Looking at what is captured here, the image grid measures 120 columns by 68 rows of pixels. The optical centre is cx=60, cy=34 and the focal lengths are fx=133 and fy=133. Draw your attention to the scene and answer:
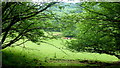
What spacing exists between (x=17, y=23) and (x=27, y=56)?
29.2 inches

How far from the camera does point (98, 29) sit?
2.77 m

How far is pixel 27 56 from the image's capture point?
9.34 feet

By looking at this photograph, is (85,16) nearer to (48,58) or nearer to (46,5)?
(46,5)

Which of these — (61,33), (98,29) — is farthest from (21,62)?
(98,29)

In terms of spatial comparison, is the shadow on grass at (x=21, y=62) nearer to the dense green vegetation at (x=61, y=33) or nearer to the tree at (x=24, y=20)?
the dense green vegetation at (x=61, y=33)

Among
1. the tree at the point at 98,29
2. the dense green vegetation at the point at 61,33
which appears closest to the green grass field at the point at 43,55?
the dense green vegetation at the point at 61,33

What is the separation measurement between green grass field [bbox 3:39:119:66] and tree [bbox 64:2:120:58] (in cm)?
17

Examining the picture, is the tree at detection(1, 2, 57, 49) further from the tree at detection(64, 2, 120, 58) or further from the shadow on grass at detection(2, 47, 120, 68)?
the tree at detection(64, 2, 120, 58)

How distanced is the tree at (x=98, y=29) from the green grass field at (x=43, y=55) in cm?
17

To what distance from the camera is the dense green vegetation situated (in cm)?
248

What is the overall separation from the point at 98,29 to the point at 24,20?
1499 millimetres

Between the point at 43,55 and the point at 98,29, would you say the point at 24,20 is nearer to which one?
the point at 43,55

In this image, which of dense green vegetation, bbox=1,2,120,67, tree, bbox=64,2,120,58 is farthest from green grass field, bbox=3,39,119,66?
tree, bbox=64,2,120,58

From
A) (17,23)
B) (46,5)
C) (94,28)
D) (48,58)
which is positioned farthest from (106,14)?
(17,23)
